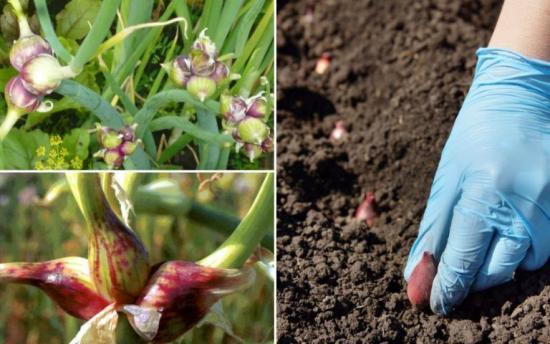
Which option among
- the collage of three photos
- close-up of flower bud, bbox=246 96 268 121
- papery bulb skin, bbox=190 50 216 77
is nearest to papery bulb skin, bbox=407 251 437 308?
the collage of three photos

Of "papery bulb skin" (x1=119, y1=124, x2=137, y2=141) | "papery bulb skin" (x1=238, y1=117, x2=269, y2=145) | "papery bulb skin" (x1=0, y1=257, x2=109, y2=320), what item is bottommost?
"papery bulb skin" (x1=0, y1=257, x2=109, y2=320)


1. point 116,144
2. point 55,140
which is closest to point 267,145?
point 116,144

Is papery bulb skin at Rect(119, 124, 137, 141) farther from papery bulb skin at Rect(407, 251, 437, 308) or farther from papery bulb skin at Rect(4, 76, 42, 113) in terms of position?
papery bulb skin at Rect(407, 251, 437, 308)

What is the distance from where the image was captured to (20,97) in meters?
1.47

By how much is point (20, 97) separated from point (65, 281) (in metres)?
0.31

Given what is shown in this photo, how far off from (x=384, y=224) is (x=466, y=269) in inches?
13.6

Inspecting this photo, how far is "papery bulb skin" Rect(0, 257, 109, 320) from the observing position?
1.41m

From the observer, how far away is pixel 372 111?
2.19 m

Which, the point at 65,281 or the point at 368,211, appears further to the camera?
the point at 368,211

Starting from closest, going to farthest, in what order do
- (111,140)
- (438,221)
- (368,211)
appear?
(111,140) → (438,221) → (368,211)

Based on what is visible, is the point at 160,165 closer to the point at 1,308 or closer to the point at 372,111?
the point at 1,308

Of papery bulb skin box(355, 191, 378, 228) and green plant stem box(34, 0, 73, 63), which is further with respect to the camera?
papery bulb skin box(355, 191, 378, 228)

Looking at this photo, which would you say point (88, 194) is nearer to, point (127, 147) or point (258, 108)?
point (127, 147)

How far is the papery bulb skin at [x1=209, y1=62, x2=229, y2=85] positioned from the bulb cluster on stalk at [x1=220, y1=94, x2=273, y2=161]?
0.03m
